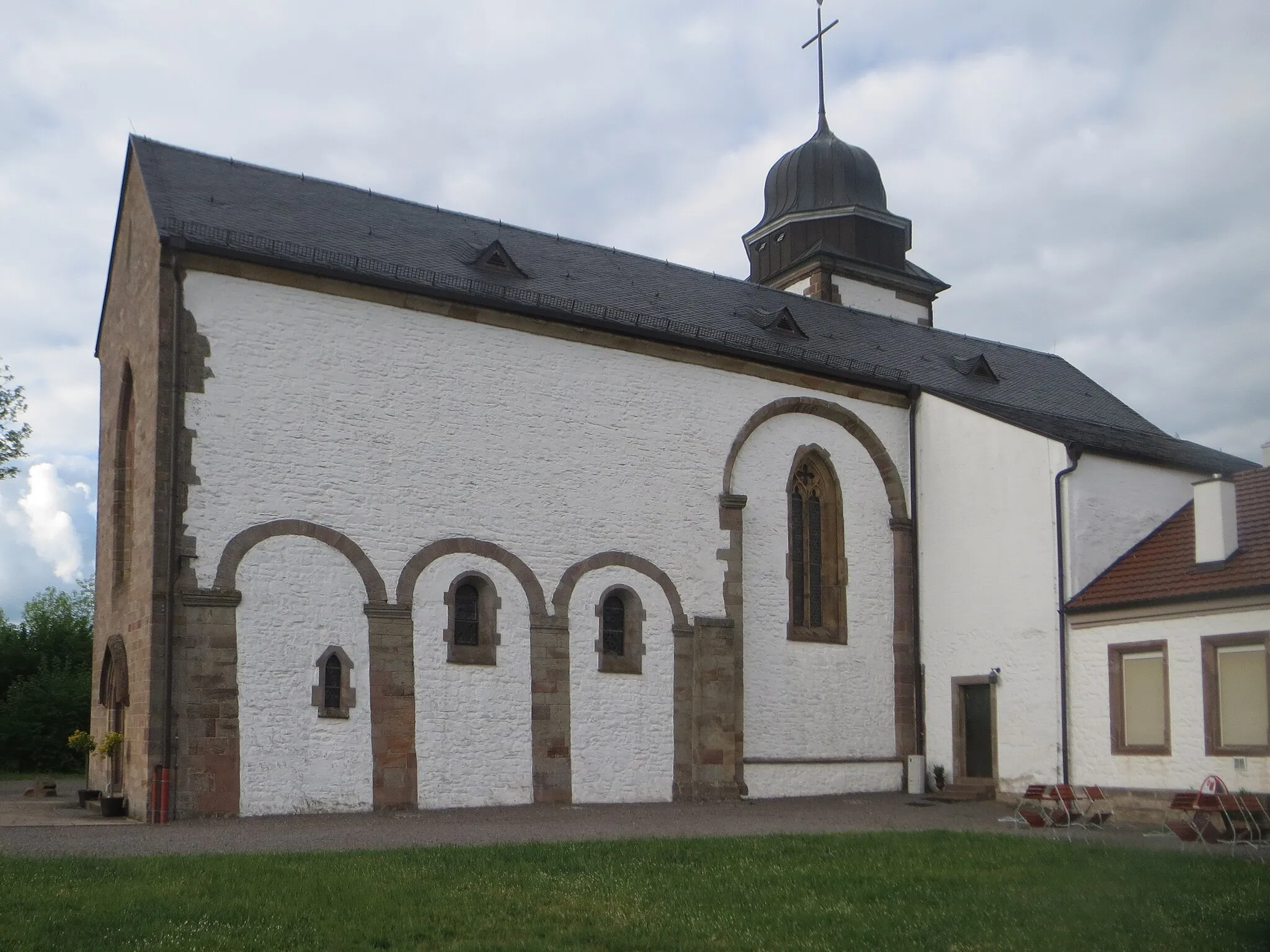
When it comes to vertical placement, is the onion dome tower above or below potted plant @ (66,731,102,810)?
above

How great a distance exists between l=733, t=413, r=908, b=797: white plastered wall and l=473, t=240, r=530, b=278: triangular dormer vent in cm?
441

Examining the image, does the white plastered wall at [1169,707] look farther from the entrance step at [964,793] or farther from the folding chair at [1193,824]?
the folding chair at [1193,824]

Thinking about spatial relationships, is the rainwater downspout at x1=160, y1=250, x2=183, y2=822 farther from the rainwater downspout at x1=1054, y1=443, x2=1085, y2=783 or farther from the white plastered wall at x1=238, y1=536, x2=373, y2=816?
the rainwater downspout at x1=1054, y1=443, x2=1085, y2=783

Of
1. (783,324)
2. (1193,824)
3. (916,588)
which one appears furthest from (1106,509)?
(1193,824)

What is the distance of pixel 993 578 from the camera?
21.1m

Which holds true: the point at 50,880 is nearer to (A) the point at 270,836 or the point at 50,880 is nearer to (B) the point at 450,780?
(A) the point at 270,836

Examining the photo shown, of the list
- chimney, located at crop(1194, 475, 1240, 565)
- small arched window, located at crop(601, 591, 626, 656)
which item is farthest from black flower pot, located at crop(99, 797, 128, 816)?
chimney, located at crop(1194, 475, 1240, 565)

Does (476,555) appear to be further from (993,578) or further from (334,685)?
(993,578)

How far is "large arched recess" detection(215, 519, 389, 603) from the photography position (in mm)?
16484

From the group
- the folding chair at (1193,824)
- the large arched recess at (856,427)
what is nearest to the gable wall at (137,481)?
the large arched recess at (856,427)

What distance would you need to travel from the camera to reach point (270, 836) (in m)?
13.6

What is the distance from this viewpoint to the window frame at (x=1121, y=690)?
17.8 metres

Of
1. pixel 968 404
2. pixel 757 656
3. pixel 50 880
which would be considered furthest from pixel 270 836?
pixel 968 404

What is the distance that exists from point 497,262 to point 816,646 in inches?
299
